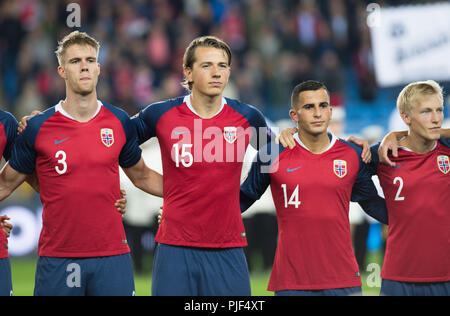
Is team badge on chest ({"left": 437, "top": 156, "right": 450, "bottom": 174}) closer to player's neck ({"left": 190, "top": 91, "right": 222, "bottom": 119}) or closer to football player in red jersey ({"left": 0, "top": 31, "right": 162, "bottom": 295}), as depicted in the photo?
player's neck ({"left": 190, "top": 91, "right": 222, "bottom": 119})

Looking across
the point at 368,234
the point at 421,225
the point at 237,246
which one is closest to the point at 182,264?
the point at 237,246

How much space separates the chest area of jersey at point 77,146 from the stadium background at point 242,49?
6.99m

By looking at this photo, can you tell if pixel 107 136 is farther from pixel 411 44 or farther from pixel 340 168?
pixel 411 44

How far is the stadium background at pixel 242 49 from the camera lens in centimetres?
1364

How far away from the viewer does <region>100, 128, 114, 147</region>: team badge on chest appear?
5961 millimetres

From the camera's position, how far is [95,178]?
5.83m

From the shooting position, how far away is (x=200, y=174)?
5.85m

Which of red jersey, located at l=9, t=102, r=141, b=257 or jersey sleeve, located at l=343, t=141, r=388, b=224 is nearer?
red jersey, located at l=9, t=102, r=141, b=257

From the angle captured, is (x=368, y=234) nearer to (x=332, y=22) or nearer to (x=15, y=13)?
(x=332, y=22)

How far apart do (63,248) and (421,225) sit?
103 inches

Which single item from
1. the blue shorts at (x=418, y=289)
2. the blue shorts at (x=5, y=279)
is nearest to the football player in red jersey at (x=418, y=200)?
the blue shorts at (x=418, y=289)

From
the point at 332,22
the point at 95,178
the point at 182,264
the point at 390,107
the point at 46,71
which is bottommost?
the point at 182,264

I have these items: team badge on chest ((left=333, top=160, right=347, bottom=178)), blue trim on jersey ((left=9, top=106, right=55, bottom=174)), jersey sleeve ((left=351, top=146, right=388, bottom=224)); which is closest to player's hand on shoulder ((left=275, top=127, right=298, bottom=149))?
team badge on chest ((left=333, top=160, right=347, bottom=178))

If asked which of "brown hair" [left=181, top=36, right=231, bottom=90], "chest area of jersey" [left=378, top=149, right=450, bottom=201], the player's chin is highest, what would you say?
"brown hair" [left=181, top=36, right=231, bottom=90]
